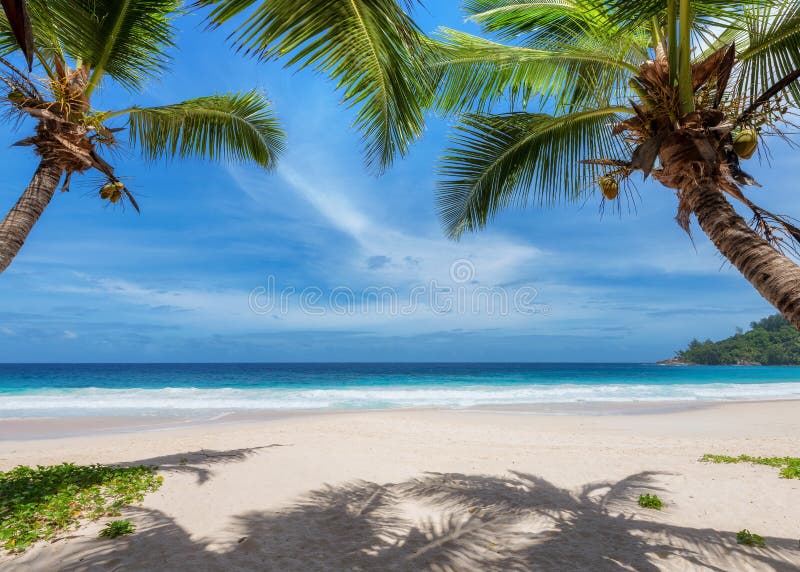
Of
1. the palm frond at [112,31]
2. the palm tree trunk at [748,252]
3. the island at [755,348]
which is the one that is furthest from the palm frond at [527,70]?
the island at [755,348]

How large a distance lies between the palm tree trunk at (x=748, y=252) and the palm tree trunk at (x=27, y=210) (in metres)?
5.32

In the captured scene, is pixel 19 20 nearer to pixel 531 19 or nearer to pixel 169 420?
pixel 531 19

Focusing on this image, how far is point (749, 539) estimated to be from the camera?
3.77m

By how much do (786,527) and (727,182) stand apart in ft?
11.9

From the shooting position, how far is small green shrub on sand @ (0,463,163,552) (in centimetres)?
379

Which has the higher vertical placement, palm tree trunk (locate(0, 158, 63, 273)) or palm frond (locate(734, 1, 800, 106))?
palm frond (locate(734, 1, 800, 106))

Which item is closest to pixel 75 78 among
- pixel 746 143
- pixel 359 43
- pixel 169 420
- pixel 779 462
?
pixel 359 43

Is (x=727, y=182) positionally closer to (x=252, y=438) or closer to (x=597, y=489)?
(x=597, y=489)

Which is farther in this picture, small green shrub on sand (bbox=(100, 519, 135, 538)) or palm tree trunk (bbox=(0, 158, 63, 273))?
small green shrub on sand (bbox=(100, 519, 135, 538))

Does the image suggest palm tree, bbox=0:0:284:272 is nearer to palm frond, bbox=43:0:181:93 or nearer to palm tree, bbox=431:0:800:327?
palm frond, bbox=43:0:181:93

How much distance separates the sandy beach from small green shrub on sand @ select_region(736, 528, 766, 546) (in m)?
0.10

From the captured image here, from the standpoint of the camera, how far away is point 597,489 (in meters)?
5.45

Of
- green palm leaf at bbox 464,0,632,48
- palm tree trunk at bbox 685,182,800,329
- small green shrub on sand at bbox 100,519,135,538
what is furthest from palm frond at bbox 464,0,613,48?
small green shrub on sand at bbox 100,519,135,538

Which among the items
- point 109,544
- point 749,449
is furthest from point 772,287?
point 749,449
